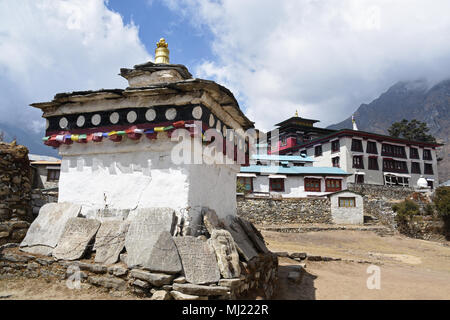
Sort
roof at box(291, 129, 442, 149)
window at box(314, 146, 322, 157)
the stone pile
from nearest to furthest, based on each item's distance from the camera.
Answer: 1. the stone pile
2. roof at box(291, 129, 442, 149)
3. window at box(314, 146, 322, 157)

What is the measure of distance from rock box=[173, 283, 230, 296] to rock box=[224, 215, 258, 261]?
1.27 meters

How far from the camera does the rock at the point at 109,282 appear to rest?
4.01 meters

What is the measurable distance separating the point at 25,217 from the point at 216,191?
3821mm

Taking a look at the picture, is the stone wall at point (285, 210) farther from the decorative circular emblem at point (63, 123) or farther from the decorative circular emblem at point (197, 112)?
the decorative circular emblem at point (197, 112)

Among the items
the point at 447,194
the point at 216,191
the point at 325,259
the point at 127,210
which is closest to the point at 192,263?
the point at 127,210

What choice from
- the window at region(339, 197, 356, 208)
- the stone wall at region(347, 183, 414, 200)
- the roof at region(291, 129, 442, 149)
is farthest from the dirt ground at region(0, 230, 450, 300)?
the roof at region(291, 129, 442, 149)

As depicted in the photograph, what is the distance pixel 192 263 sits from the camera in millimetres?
4145

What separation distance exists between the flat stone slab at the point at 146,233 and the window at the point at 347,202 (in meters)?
27.0

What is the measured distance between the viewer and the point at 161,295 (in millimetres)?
3666

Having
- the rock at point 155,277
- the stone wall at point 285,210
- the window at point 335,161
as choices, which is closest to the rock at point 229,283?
the rock at point 155,277

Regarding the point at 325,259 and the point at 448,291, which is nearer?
the point at 448,291

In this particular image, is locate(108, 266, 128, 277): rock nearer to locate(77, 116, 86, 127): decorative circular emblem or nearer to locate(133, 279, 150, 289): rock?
locate(133, 279, 150, 289): rock

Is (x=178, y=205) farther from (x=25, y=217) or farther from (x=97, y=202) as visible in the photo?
(x=25, y=217)

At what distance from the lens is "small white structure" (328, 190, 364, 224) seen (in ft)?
92.2
